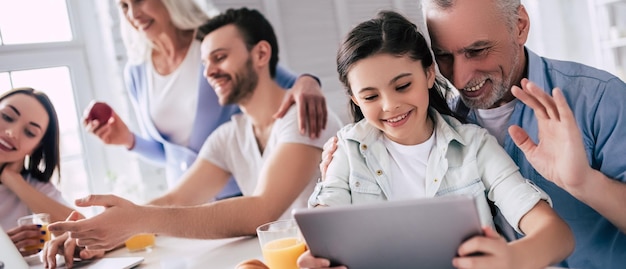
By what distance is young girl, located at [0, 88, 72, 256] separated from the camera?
74.5 inches

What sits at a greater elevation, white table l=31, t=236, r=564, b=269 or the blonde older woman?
the blonde older woman

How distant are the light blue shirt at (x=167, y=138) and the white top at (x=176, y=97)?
0.9 inches

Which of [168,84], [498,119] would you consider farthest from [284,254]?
[168,84]

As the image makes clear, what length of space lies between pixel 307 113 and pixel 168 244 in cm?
Result: 67

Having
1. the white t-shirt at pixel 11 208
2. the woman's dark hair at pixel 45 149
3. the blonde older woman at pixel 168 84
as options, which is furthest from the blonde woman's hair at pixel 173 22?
the white t-shirt at pixel 11 208

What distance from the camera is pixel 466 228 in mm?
795

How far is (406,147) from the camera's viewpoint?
1.21 meters

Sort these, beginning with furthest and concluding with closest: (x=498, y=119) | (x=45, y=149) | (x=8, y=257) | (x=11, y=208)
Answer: (x=45, y=149), (x=11, y=208), (x=8, y=257), (x=498, y=119)

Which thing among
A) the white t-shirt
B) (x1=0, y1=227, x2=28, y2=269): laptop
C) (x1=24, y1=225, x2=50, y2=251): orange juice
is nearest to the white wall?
the white t-shirt

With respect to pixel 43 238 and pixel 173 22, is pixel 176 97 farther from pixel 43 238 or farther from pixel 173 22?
pixel 43 238

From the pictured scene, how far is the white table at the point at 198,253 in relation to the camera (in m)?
1.41

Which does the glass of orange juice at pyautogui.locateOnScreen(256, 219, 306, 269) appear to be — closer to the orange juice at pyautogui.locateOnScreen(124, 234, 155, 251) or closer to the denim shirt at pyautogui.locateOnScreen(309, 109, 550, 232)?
the denim shirt at pyautogui.locateOnScreen(309, 109, 550, 232)

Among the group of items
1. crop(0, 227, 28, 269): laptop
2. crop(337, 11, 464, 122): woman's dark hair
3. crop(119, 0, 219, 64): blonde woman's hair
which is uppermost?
crop(119, 0, 219, 64): blonde woman's hair

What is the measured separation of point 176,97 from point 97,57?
386 millimetres
